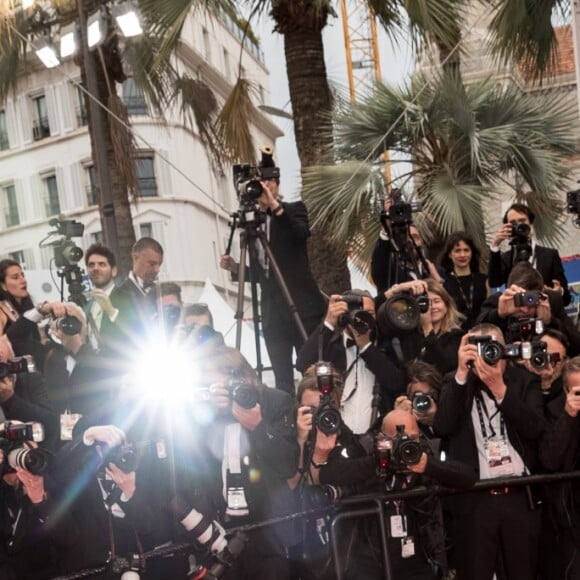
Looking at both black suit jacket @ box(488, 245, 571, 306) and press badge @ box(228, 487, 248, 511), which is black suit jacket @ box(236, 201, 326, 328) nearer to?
black suit jacket @ box(488, 245, 571, 306)

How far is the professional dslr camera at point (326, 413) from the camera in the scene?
5523mm

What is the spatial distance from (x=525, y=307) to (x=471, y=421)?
0.76 meters

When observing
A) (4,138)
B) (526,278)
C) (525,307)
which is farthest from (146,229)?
(525,307)

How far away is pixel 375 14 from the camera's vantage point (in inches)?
376

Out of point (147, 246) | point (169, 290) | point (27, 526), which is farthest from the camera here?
point (147, 246)

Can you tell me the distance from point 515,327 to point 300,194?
4189 mm

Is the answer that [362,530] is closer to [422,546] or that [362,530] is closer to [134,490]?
[422,546]

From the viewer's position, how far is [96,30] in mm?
11344

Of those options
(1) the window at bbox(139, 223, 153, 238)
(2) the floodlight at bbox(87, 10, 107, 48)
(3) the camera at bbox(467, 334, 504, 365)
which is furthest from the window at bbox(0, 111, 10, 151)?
(3) the camera at bbox(467, 334, 504, 365)

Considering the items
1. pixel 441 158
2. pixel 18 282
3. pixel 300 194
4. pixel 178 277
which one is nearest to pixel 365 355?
pixel 18 282

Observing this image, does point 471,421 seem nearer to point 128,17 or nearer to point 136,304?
point 136,304

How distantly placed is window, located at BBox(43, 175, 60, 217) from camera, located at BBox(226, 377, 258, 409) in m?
31.8

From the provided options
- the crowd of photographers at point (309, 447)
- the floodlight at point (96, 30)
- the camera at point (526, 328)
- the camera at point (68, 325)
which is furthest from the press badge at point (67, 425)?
the floodlight at point (96, 30)

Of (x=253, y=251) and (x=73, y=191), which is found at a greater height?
(x=73, y=191)
